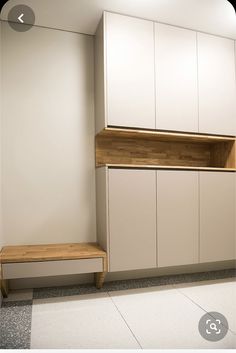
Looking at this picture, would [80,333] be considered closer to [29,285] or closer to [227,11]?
[29,285]

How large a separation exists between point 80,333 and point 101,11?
2657 millimetres

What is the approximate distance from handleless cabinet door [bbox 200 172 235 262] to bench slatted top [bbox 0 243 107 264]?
1.10 metres

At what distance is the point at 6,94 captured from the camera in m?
2.48

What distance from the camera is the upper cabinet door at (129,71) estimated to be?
2.41 metres

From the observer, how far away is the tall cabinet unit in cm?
239

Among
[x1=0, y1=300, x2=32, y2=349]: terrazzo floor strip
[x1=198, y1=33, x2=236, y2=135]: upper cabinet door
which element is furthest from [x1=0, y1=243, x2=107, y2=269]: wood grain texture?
[x1=198, y1=33, x2=236, y2=135]: upper cabinet door

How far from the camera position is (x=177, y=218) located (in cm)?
255

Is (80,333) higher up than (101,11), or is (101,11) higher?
(101,11)

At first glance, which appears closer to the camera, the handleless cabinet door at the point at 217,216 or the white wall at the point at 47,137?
the white wall at the point at 47,137

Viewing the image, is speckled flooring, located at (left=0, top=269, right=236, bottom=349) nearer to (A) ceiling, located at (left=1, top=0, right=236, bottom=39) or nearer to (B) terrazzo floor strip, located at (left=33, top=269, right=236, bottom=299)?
(B) terrazzo floor strip, located at (left=33, top=269, right=236, bottom=299)

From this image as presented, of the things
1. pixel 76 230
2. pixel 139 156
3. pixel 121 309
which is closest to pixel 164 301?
pixel 121 309

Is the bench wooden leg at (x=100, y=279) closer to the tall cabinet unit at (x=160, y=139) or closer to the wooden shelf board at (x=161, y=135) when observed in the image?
the tall cabinet unit at (x=160, y=139)

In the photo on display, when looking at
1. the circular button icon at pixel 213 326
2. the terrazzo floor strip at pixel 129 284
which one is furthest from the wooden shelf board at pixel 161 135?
the circular button icon at pixel 213 326

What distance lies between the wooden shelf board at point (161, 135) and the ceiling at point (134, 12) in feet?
3.60
